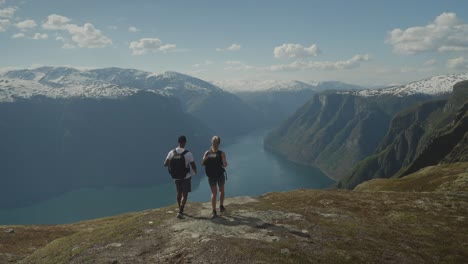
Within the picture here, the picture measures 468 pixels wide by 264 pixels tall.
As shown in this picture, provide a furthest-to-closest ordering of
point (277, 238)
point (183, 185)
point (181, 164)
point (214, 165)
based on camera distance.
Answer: point (183, 185) → point (181, 164) → point (214, 165) → point (277, 238)

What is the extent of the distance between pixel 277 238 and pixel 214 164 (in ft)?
22.3

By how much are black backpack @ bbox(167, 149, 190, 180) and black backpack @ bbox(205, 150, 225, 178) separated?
1.67m

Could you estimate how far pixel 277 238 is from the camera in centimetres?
2295

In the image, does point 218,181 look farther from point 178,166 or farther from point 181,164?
point 178,166

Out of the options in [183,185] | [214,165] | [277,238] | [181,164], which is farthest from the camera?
[183,185]

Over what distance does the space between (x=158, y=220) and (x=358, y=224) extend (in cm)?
1516

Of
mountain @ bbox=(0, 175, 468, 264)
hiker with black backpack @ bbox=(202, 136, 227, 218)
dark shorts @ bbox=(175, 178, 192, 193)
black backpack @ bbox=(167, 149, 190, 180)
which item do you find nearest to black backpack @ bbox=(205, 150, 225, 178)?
hiker with black backpack @ bbox=(202, 136, 227, 218)

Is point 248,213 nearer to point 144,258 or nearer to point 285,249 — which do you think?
point 285,249

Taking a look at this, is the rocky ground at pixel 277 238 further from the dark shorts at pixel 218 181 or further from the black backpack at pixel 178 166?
the black backpack at pixel 178 166

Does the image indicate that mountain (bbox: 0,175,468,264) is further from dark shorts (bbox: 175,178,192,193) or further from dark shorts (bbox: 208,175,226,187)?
dark shorts (bbox: 208,175,226,187)

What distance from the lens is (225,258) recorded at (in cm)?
1950

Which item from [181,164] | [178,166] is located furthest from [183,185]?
[181,164]

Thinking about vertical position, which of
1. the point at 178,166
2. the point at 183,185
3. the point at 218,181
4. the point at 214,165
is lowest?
the point at 183,185

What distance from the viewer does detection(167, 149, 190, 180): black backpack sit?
26.6 meters
